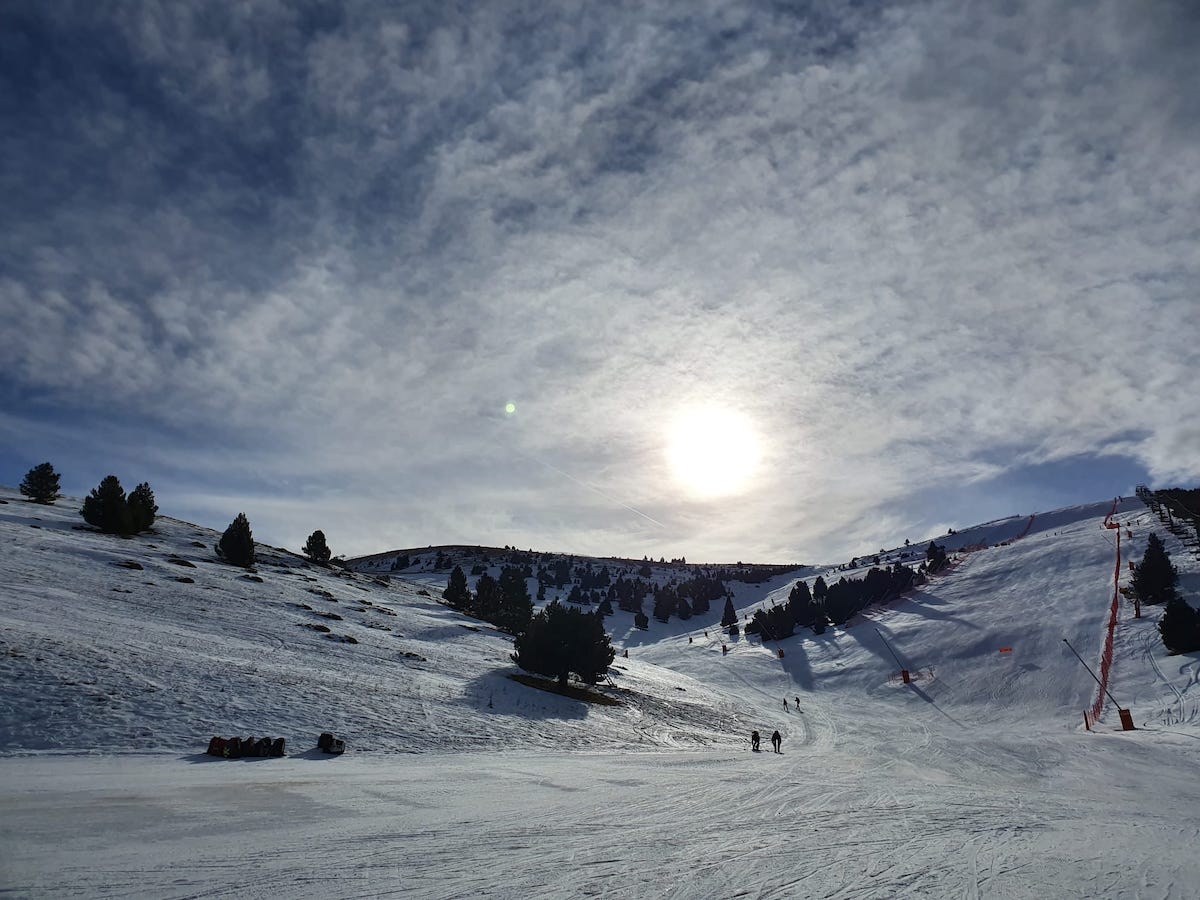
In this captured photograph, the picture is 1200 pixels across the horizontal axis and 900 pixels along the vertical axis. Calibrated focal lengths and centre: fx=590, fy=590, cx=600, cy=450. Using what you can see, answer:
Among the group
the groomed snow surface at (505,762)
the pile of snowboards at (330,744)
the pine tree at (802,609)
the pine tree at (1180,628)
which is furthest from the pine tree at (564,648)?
the pine tree at (802,609)

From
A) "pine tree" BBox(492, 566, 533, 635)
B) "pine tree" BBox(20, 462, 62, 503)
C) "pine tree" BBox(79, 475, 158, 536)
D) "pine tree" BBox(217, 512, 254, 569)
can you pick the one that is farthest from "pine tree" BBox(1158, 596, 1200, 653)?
"pine tree" BBox(20, 462, 62, 503)

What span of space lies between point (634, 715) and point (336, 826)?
87.8ft

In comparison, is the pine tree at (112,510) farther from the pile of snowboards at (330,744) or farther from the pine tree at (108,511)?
the pile of snowboards at (330,744)

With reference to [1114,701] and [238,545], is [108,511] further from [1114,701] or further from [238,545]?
[1114,701]

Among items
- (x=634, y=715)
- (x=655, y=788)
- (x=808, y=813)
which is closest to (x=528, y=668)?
(x=634, y=715)

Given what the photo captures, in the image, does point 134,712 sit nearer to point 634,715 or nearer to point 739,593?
point 634,715

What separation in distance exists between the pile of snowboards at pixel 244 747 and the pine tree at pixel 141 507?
51.9 meters

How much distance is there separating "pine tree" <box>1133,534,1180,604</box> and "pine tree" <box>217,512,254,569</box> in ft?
260

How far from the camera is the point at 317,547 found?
79.1 m

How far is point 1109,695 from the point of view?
3738 cm

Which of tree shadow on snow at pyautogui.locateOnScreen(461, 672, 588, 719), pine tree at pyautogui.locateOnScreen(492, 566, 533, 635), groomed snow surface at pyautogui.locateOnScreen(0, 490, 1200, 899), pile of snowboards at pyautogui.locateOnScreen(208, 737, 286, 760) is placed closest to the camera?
groomed snow surface at pyautogui.locateOnScreen(0, 490, 1200, 899)

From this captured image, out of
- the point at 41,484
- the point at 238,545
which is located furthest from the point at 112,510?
the point at 41,484

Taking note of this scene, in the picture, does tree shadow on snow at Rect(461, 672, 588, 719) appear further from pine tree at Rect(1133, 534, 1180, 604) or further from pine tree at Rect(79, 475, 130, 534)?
pine tree at Rect(1133, 534, 1180, 604)

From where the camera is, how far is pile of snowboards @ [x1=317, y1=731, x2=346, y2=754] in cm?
1894
